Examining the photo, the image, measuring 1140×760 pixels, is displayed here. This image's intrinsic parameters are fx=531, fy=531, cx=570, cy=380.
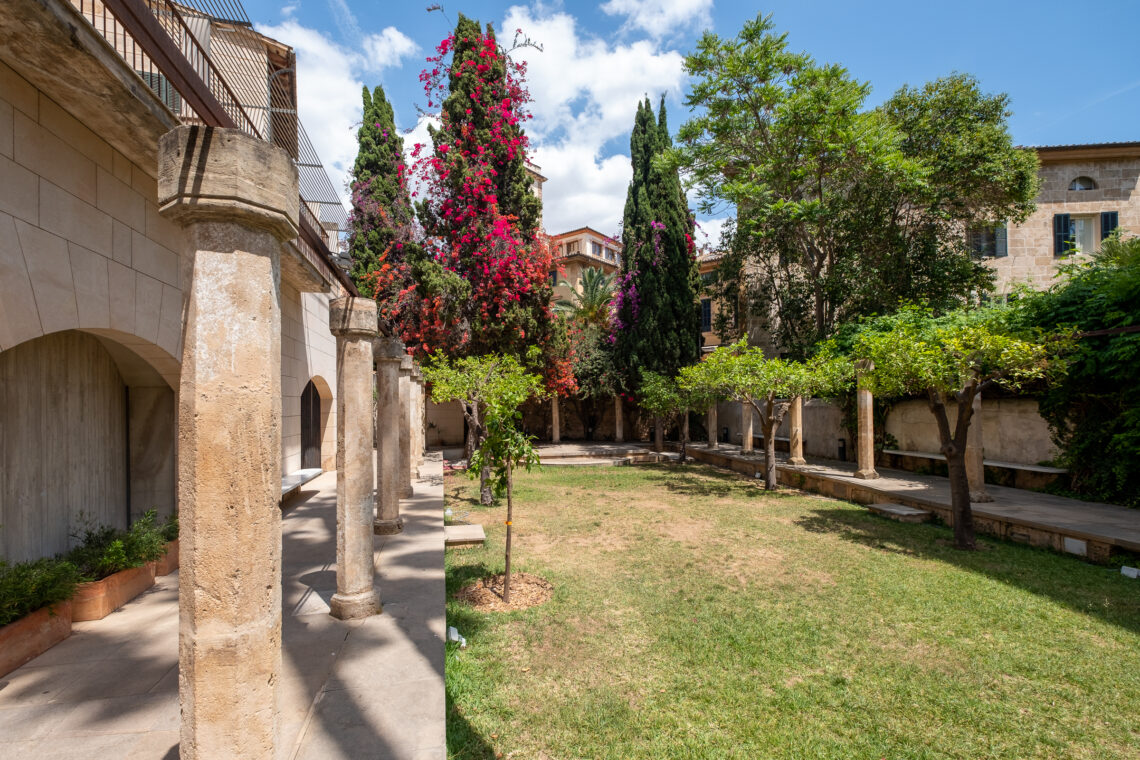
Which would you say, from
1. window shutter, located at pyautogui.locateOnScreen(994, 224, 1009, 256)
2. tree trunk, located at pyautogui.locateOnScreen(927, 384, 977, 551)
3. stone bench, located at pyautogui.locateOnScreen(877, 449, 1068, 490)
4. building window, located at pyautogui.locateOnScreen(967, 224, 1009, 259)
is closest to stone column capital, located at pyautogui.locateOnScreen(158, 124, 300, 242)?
tree trunk, located at pyautogui.locateOnScreen(927, 384, 977, 551)

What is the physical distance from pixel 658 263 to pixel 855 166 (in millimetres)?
6904

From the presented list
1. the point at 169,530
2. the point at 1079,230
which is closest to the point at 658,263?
the point at 1079,230

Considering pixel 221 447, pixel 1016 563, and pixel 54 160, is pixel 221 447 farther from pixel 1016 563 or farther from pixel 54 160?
pixel 1016 563

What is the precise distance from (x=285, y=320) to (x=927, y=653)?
406 inches

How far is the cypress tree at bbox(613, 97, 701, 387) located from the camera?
64.1 ft

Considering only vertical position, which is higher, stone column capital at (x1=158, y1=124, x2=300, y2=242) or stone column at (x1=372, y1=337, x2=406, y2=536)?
stone column capital at (x1=158, y1=124, x2=300, y2=242)

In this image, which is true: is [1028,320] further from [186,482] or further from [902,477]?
[186,482]

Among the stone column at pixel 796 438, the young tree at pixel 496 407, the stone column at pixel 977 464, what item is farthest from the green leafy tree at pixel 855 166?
the young tree at pixel 496 407

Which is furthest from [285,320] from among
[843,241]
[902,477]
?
[843,241]

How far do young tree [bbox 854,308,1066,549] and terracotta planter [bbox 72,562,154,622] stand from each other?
9.40m

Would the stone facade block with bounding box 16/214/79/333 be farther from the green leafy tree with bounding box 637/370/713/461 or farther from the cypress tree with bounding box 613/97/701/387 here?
the cypress tree with bounding box 613/97/701/387

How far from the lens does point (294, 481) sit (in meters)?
9.25

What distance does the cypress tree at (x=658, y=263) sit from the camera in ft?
64.1

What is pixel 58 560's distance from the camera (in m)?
4.46
